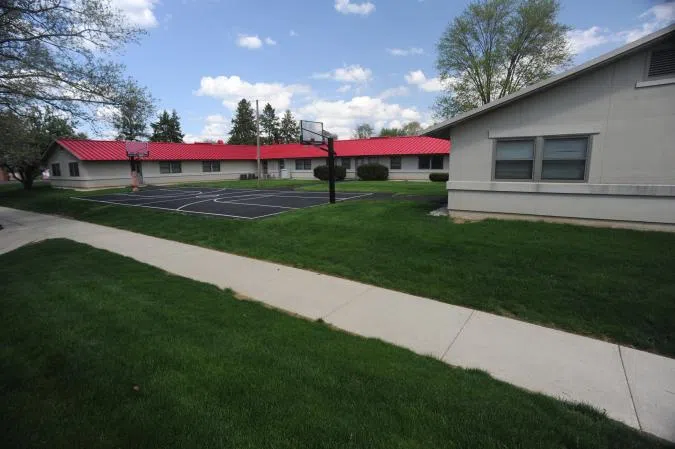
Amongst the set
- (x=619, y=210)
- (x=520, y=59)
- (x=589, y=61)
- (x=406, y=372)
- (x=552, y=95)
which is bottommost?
(x=406, y=372)

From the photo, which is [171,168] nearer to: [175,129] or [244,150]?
[244,150]

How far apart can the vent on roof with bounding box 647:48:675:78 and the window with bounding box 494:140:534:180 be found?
9.24 ft

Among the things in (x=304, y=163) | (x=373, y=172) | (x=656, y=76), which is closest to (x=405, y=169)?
(x=373, y=172)

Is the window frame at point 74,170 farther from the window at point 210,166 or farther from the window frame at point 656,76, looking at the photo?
the window frame at point 656,76

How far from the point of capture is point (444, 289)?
20.1 feet

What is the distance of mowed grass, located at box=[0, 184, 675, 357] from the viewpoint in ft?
16.8

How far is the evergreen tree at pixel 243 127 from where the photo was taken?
7875cm

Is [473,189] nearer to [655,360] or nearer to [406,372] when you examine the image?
[655,360]

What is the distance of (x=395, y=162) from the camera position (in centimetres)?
3466

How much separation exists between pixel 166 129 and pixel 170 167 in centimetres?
4718

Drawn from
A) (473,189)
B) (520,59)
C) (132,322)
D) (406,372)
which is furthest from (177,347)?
(520,59)

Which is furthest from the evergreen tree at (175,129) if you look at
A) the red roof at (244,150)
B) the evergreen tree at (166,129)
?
the red roof at (244,150)

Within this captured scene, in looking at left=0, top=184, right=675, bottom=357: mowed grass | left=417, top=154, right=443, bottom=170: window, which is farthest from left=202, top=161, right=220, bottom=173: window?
left=0, top=184, right=675, bottom=357: mowed grass

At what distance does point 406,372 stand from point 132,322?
3470 mm
